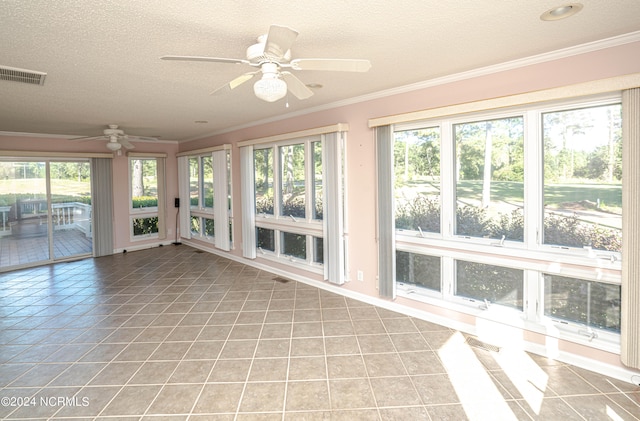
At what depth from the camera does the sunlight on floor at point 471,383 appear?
2.15m

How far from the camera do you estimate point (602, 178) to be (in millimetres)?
2555

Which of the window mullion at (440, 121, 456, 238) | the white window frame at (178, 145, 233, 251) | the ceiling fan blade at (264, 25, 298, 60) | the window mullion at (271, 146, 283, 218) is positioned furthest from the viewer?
the white window frame at (178, 145, 233, 251)

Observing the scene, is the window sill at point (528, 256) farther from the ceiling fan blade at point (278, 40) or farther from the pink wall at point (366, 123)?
the ceiling fan blade at point (278, 40)

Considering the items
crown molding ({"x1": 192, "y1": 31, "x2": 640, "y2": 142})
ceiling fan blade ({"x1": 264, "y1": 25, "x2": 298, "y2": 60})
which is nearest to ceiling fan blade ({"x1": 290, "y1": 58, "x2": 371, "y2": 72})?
ceiling fan blade ({"x1": 264, "y1": 25, "x2": 298, "y2": 60})

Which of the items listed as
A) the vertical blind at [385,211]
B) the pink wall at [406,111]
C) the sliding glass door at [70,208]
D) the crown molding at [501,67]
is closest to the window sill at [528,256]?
the vertical blind at [385,211]

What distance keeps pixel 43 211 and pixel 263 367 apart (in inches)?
251

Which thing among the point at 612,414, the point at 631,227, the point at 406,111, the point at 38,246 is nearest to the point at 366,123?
the point at 406,111

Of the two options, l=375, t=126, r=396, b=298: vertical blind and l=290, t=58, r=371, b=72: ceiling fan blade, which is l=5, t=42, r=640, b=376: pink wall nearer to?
l=375, t=126, r=396, b=298: vertical blind

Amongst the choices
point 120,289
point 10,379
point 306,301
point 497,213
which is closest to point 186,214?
point 120,289

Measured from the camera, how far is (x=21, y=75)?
2.86 meters

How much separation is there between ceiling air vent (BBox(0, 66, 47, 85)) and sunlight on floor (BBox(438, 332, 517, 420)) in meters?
4.46

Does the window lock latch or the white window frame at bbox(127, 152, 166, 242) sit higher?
the white window frame at bbox(127, 152, 166, 242)

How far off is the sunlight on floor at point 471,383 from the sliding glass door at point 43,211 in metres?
7.45

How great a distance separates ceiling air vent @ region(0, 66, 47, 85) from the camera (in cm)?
275
